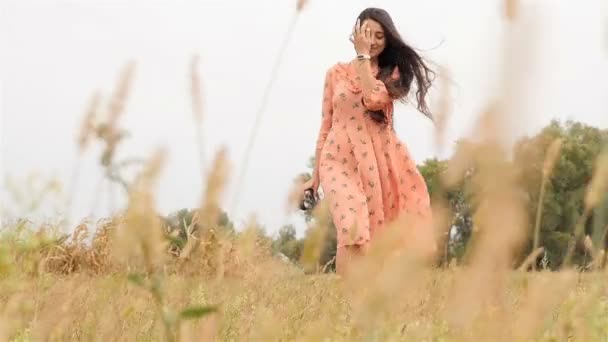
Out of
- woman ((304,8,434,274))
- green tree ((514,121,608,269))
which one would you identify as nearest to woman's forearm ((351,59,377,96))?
woman ((304,8,434,274))

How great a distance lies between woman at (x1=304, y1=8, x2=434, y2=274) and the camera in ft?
19.0

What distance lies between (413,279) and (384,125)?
570 cm

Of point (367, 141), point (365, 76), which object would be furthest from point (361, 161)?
point (365, 76)

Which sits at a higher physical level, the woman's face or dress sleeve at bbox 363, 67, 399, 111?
the woman's face

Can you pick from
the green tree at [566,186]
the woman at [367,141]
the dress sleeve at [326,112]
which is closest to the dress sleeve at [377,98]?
the woman at [367,141]

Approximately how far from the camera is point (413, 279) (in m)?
0.48

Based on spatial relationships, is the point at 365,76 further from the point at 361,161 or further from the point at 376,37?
the point at 376,37

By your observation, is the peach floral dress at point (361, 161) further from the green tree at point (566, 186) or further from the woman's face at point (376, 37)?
the green tree at point (566, 186)

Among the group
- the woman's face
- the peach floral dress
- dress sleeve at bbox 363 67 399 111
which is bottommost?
the peach floral dress

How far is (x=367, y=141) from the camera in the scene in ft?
19.7

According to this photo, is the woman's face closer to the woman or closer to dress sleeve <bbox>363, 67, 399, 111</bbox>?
the woman

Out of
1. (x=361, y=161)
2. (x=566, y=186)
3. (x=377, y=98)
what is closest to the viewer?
(x=377, y=98)

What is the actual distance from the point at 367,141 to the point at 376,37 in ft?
2.57

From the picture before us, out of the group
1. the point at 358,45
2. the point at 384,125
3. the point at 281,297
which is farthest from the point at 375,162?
the point at 281,297
